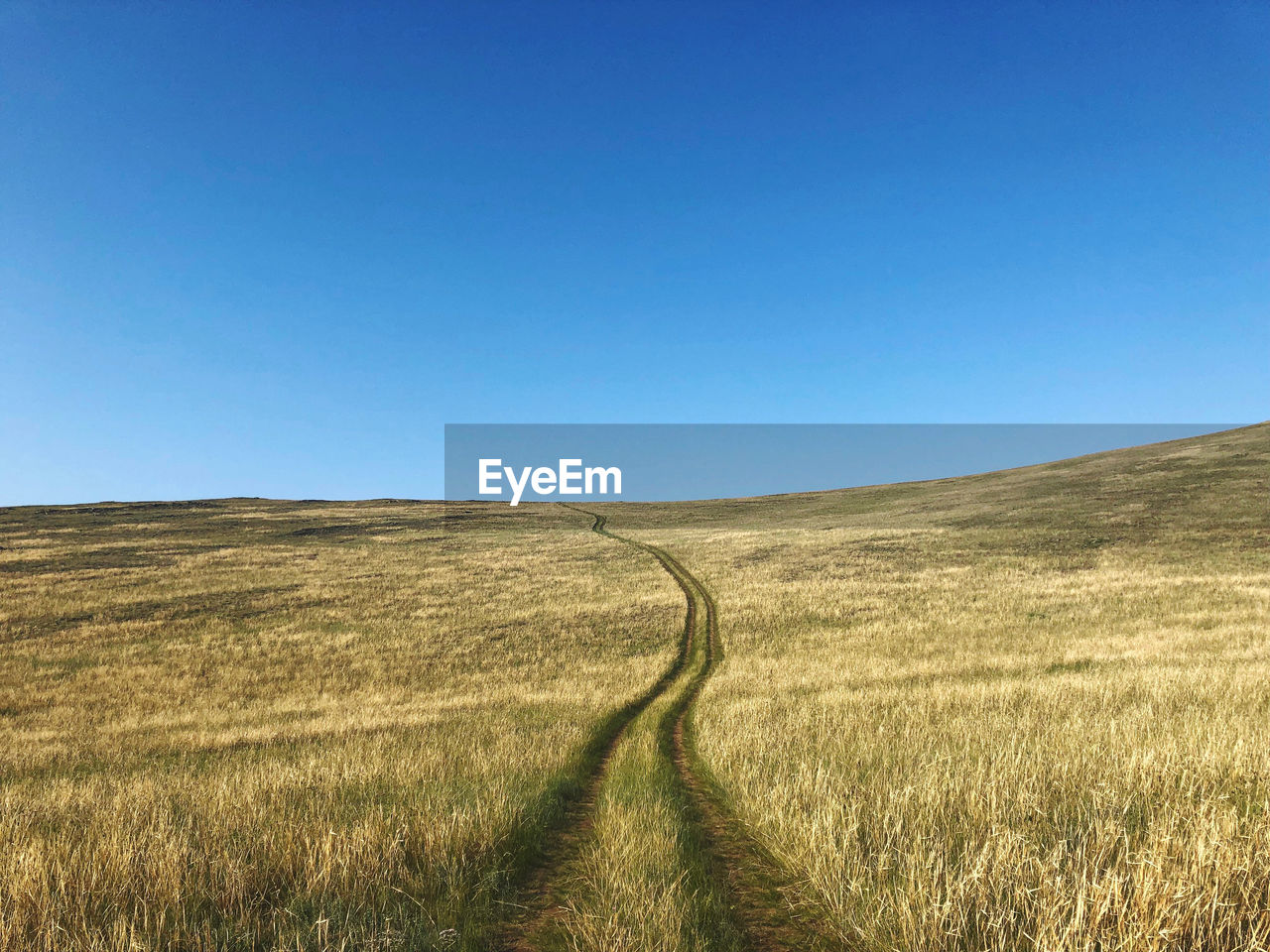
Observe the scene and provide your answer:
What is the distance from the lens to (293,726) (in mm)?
17781

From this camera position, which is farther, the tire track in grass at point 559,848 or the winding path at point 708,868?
the tire track in grass at point 559,848

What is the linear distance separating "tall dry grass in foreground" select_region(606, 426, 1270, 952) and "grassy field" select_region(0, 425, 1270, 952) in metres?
0.06

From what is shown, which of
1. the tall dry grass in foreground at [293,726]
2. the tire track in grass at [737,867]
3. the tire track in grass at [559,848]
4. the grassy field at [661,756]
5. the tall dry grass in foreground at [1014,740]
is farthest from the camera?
the tire track in grass at [559,848]

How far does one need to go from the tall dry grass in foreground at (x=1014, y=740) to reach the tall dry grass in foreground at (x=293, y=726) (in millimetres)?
3139

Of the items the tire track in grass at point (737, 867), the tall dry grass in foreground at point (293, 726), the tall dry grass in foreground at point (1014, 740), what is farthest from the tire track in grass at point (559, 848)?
the tall dry grass in foreground at point (1014, 740)

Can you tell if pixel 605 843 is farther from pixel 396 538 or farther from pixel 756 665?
pixel 396 538

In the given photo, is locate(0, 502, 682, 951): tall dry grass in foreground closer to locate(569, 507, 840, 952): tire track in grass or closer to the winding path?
the winding path

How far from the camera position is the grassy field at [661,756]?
4910 millimetres

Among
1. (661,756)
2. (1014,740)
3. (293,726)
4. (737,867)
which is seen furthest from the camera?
(293,726)

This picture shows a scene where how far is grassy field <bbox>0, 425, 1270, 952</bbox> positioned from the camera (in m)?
4.91

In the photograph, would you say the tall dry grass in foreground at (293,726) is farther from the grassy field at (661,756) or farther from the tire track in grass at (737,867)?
the tire track in grass at (737,867)

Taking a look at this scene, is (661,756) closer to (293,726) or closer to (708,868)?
(708,868)

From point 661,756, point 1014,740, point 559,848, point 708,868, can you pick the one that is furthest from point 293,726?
point 1014,740

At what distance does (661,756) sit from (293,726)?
1175cm
